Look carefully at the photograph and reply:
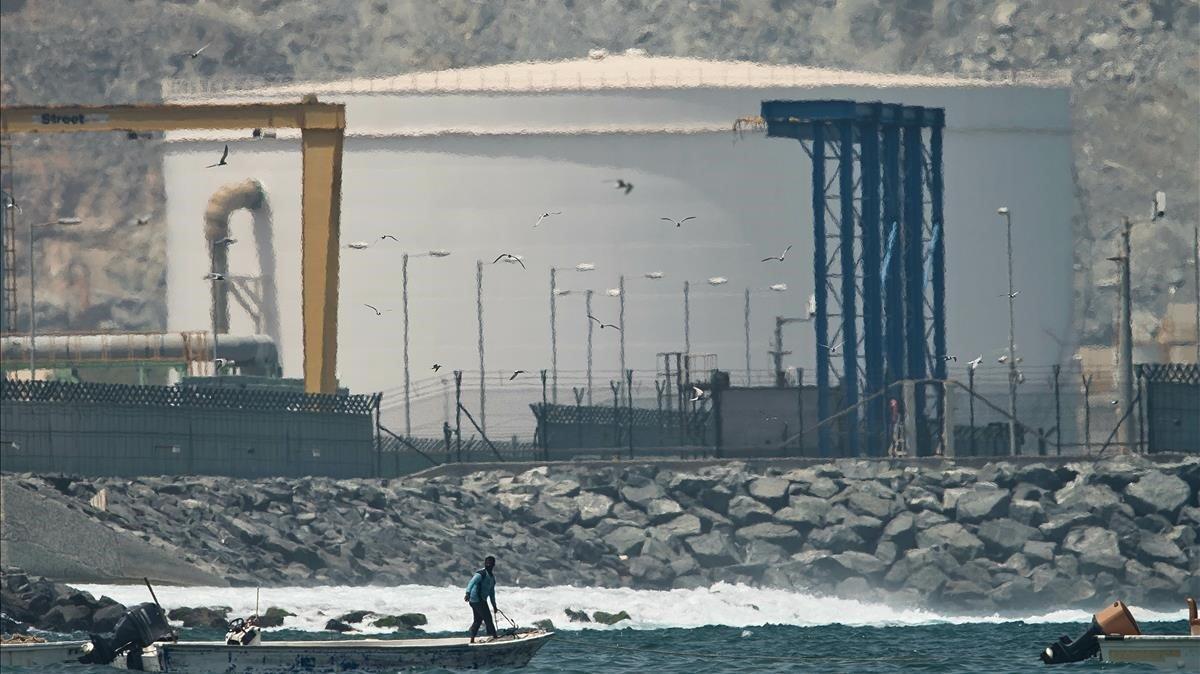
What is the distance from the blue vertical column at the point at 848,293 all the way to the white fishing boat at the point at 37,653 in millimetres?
33776

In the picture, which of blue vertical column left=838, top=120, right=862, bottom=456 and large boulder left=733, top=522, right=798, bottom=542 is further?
blue vertical column left=838, top=120, right=862, bottom=456

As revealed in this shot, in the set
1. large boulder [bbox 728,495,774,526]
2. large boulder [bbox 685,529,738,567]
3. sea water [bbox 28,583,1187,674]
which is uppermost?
large boulder [bbox 728,495,774,526]

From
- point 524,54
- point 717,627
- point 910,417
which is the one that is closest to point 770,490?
point 910,417

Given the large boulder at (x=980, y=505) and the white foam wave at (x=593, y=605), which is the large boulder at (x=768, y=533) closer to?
the white foam wave at (x=593, y=605)

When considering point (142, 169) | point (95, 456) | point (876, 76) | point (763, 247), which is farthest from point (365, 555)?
point (142, 169)

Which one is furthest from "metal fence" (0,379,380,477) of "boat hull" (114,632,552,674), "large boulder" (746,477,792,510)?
"boat hull" (114,632,552,674)

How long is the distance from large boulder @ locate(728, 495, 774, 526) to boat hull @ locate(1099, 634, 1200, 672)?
884 inches

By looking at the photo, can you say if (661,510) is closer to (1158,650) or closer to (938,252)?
(938,252)

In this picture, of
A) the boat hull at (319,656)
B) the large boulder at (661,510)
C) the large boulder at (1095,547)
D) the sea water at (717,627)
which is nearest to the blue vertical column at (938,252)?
the large boulder at (661,510)

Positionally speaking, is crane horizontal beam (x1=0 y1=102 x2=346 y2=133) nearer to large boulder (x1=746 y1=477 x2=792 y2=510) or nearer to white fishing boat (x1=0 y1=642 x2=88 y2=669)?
large boulder (x1=746 y1=477 x2=792 y2=510)

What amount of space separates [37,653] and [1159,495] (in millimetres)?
31402

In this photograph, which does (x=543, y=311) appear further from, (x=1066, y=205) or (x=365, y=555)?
(x=365, y=555)

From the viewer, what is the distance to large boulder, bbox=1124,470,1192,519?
64188 millimetres

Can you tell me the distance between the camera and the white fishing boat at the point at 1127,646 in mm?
42719
